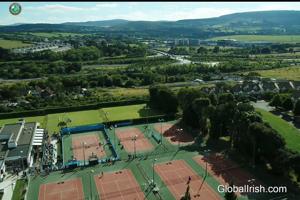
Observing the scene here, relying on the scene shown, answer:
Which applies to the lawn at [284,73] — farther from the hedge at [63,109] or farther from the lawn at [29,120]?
the lawn at [29,120]

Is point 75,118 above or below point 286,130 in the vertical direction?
below

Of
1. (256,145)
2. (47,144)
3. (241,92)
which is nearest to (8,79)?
(47,144)

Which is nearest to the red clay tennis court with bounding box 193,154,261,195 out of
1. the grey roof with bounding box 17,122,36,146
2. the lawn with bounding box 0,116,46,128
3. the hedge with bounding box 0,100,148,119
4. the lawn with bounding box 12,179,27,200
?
the lawn with bounding box 12,179,27,200

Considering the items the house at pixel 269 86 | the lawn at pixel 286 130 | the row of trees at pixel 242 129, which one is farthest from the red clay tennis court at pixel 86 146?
the house at pixel 269 86

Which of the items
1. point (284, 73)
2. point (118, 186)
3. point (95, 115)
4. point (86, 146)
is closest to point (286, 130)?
point (118, 186)

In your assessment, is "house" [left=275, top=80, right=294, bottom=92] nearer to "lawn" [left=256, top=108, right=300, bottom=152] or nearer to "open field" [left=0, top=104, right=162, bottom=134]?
"lawn" [left=256, top=108, right=300, bottom=152]

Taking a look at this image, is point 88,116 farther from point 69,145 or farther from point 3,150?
point 3,150
